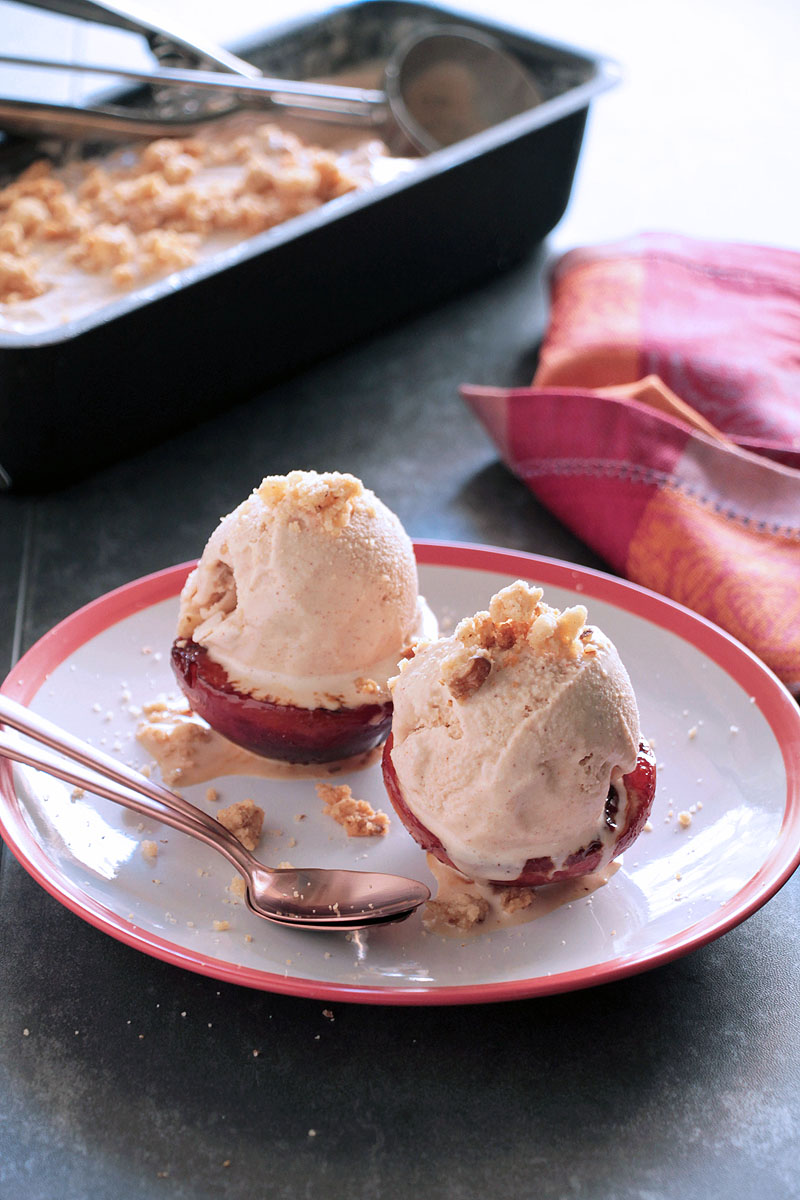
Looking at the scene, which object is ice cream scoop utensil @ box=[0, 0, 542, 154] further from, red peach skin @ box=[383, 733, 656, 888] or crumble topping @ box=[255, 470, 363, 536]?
red peach skin @ box=[383, 733, 656, 888]

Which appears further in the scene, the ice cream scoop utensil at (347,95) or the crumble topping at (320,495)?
the ice cream scoop utensil at (347,95)

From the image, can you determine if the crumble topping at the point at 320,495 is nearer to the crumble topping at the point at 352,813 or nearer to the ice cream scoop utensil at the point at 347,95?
the crumble topping at the point at 352,813

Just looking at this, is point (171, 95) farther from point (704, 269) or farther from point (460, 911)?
point (460, 911)

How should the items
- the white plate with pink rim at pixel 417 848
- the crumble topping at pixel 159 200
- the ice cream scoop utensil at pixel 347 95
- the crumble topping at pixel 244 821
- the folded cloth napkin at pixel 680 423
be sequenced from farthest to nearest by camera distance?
the ice cream scoop utensil at pixel 347 95, the crumble topping at pixel 159 200, the folded cloth napkin at pixel 680 423, the crumble topping at pixel 244 821, the white plate with pink rim at pixel 417 848

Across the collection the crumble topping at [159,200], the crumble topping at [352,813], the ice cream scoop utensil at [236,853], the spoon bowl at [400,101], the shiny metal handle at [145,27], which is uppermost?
the shiny metal handle at [145,27]

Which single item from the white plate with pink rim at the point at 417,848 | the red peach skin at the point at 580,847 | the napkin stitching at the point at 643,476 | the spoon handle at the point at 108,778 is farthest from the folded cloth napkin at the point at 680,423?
the spoon handle at the point at 108,778

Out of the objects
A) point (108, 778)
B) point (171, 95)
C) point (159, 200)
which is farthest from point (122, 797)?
point (171, 95)
